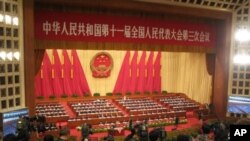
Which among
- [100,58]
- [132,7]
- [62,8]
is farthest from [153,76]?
[62,8]

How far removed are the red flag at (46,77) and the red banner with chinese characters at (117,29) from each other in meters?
4.32

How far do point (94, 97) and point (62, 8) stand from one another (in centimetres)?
594

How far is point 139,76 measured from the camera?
15.8 metres

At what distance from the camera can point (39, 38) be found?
30.4 feet

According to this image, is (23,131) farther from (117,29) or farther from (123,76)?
(123,76)

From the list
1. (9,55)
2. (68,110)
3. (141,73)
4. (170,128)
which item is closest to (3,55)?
(9,55)

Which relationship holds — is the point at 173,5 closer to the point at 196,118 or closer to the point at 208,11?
the point at 208,11

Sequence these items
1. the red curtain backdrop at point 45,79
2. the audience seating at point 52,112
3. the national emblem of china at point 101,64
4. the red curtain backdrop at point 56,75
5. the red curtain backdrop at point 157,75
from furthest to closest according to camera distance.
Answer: the red curtain backdrop at point 157,75, the national emblem of china at point 101,64, the red curtain backdrop at point 56,75, the red curtain backdrop at point 45,79, the audience seating at point 52,112

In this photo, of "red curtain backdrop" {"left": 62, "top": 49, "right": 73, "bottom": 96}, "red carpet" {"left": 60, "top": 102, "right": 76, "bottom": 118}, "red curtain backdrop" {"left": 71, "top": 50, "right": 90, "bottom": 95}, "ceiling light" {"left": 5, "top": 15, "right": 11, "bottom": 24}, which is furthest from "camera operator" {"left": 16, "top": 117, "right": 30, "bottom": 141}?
"red curtain backdrop" {"left": 71, "top": 50, "right": 90, "bottom": 95}

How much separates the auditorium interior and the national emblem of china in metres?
0.05

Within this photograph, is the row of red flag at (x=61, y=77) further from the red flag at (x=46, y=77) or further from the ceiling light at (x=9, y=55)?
the ceiling light at (x=9, y=55)

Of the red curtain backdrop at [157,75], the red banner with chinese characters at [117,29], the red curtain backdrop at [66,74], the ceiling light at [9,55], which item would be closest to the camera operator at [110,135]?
the red banner with chinese characters at [117,29]

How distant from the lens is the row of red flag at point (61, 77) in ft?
44.6

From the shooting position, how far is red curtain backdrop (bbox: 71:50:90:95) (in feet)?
46.9
